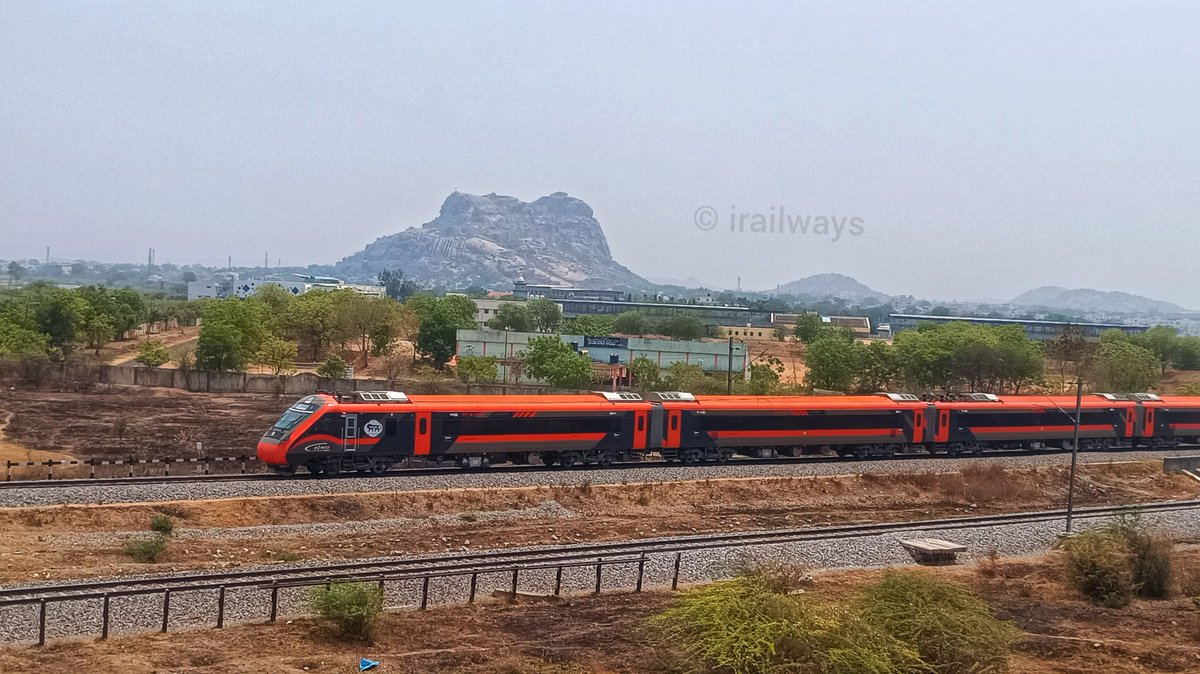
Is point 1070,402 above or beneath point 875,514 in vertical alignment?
above

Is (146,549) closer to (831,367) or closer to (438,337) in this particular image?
(831,367)

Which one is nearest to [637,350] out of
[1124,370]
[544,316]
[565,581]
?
[1124,370]

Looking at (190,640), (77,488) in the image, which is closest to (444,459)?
(77,488)

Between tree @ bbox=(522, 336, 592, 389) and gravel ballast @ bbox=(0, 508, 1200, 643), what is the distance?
3554cm

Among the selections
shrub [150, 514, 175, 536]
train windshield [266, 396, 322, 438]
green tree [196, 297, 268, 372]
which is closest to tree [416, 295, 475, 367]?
green tree [196, 297, 268, 372]

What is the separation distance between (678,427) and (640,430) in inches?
66.1

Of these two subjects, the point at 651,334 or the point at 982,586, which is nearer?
the point at 982,586

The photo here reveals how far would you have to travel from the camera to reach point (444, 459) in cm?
3369

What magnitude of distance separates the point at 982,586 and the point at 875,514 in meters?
9.72

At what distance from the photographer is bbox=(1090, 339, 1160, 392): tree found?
72375 millimetres

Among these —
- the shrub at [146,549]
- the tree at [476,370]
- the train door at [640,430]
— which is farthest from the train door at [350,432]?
the tree at [476,370]

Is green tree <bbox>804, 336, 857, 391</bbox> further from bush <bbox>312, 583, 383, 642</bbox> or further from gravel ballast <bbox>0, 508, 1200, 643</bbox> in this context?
bush <bbox>312, 583, 383, 642</bbox>

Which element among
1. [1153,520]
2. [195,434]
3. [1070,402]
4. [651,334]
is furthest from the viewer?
[651,334]

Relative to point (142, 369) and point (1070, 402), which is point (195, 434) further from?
point (1070, 402)
